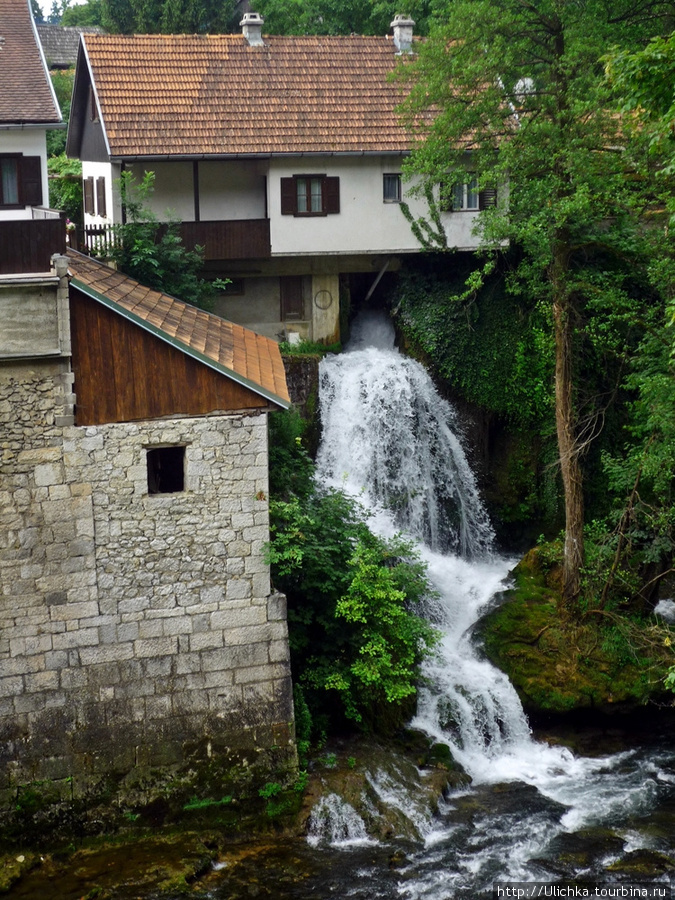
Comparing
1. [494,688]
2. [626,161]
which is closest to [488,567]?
[494,688]

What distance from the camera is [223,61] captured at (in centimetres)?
2420

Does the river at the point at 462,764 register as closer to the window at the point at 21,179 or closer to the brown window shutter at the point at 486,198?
the brown window shutter at the point at 486,198

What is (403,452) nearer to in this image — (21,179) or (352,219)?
(352,219)

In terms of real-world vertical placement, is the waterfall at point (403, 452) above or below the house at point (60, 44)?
below

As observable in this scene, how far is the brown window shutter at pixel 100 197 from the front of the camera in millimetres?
24458

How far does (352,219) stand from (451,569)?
8.00 metres

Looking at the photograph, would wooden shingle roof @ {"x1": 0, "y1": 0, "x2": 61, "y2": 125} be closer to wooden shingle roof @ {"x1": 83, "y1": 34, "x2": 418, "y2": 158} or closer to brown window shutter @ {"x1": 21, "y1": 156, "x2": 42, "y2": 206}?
brown window shutter @ {"x1": 21, "y1": 156, "x2": 42, "y2": 206}

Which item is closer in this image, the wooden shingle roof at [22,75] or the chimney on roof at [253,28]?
the wooden shingle roof at [22,75]

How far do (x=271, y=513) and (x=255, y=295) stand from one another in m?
10.1

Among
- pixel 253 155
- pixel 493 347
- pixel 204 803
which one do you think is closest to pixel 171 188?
pixel 253 155

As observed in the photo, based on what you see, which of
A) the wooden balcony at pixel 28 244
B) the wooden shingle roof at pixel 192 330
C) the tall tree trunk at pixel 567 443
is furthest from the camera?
the tall tree trunk at pixel 567 443

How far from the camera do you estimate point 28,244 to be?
47.5 ft

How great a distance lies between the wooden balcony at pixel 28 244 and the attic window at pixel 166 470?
3.00 m

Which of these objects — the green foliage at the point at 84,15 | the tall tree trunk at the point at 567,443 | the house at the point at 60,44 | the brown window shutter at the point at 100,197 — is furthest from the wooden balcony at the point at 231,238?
the green foliage at the point at 84,15
